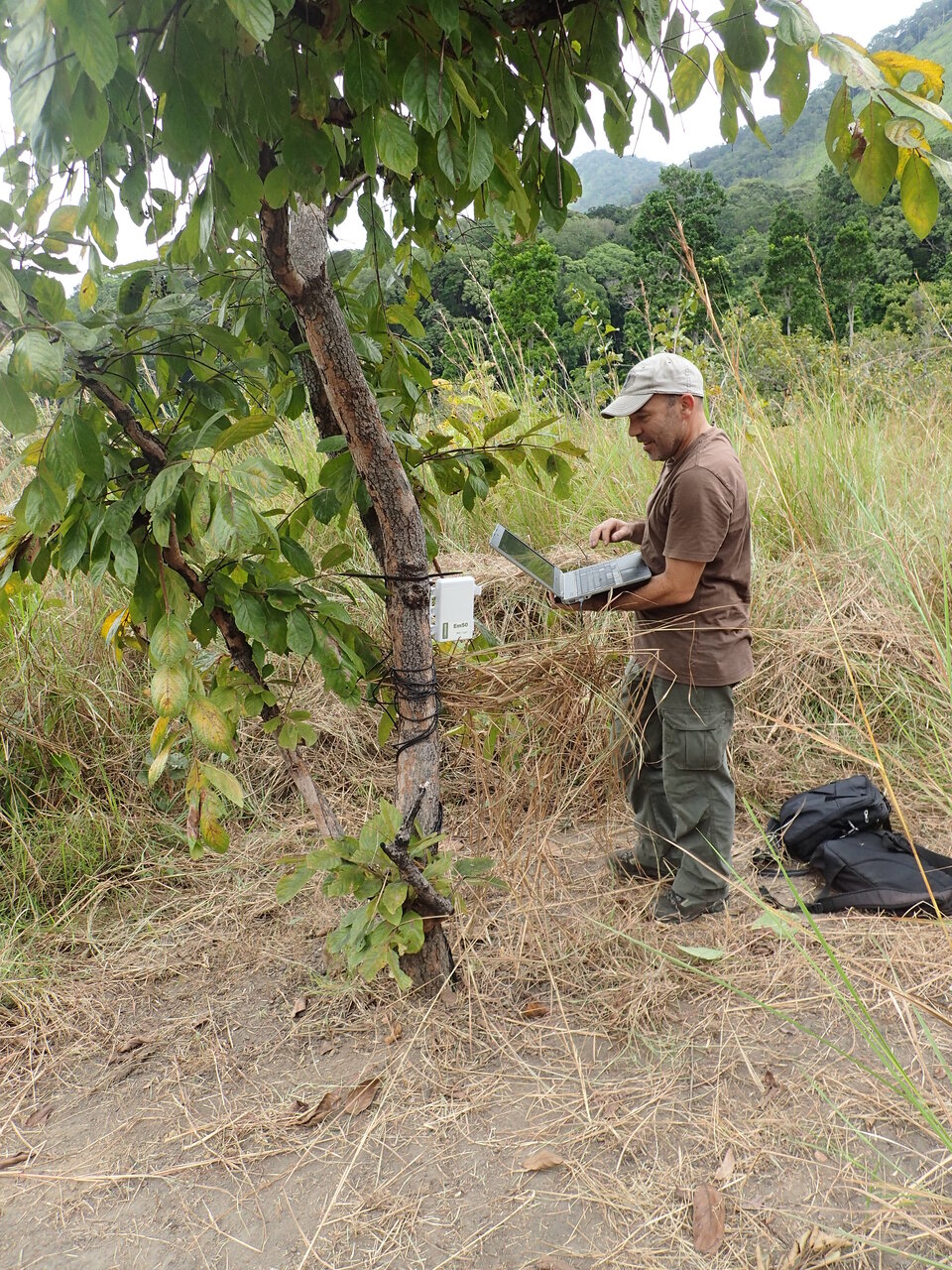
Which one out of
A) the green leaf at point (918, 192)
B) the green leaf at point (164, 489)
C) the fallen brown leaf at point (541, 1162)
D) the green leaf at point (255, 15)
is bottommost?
the fallen brown leaf at point (541, 1162)

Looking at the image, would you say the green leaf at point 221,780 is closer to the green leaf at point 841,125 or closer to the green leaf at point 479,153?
the green leaf at point 479,153

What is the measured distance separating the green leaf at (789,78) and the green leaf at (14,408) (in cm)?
108

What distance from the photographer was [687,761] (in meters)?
2.73

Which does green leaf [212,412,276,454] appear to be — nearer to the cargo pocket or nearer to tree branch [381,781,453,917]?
tree branch [381,781,453,917]

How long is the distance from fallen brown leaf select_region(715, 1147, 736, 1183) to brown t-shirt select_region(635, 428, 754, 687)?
4.07 feet

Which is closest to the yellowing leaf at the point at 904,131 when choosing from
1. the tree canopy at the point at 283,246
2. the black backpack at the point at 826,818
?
the tree canopy at the point at 283,246

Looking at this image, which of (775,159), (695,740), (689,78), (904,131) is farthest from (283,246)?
(775,159)

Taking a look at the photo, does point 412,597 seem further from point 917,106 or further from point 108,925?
point 108,925

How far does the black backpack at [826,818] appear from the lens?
318 cm

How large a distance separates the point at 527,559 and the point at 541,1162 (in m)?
1.62

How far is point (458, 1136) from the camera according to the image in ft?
6.62

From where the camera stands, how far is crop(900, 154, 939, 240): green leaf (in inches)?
40.4

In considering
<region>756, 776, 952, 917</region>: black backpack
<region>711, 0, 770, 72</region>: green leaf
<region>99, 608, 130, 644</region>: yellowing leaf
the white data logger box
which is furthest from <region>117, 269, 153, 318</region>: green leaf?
<region>756, 776, 952, 917</region>: black backpack

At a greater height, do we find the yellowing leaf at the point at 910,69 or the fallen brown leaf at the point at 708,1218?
the yellowing leaf at the point at 910,69
